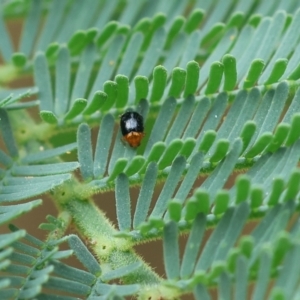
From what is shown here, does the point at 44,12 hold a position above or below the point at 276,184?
above

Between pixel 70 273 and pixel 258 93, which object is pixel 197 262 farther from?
pixel 258 93

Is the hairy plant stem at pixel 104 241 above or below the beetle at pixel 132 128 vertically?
below

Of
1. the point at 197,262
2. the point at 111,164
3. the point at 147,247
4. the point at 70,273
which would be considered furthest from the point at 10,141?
the point at 147,247

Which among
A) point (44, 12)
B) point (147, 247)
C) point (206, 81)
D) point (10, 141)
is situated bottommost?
point (147, 247)

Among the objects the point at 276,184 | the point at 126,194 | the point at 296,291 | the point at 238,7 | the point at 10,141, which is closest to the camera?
the point at 296,291

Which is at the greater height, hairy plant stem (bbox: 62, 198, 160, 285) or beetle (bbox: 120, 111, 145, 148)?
beetle (bbox: 120, 111, 145, 148)

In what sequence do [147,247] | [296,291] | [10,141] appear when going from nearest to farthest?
[296,291] → [10,141] → [147,247]

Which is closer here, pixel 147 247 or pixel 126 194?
pixel 126 194

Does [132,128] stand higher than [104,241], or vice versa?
[132,128]
